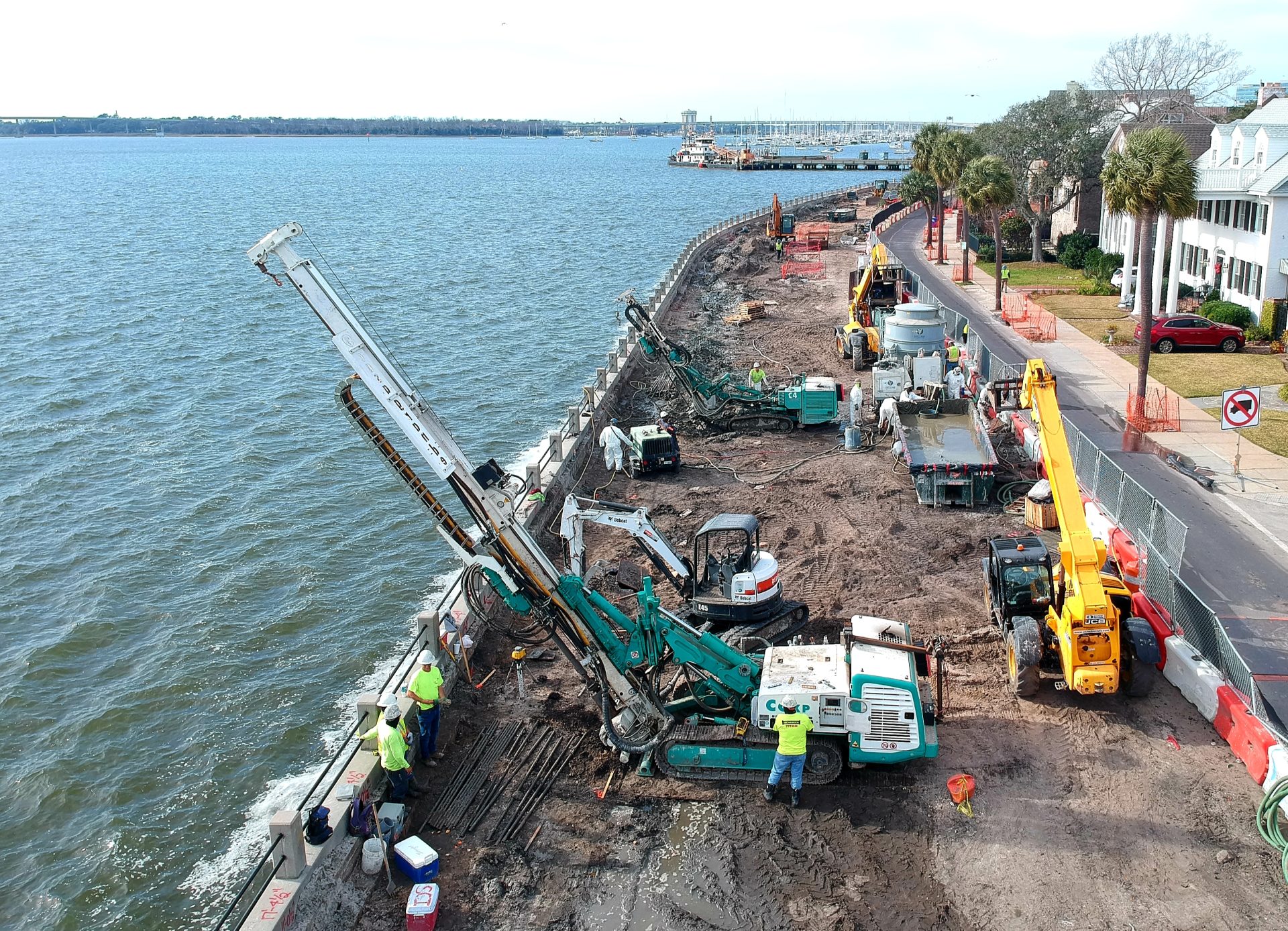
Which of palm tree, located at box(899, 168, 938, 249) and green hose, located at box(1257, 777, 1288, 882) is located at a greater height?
palm tree, located at box(899, 168, 938, 249)

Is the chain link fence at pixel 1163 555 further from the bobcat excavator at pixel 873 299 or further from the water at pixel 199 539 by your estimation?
the bobcat excavator at pixel 873 299

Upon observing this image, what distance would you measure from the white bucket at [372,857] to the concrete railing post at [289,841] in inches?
41.9

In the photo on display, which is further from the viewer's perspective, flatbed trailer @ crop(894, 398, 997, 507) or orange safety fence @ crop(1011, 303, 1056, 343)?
orange safety fence @ crop(1011, 303, 1056, 343)

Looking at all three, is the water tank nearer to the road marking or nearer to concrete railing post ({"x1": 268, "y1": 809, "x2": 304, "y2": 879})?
the road marking

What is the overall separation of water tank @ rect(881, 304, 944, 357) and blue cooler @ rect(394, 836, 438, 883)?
25.5 meters

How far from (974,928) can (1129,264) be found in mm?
38164

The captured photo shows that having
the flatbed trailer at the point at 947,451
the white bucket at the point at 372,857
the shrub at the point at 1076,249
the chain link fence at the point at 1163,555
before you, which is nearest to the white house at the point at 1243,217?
the shrub at the point at 1076,249

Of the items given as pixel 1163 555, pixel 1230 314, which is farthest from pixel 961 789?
pixel 1230 314

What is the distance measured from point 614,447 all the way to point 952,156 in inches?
1555

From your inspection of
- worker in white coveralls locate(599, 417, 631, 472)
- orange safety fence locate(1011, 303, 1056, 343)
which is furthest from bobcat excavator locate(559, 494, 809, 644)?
orange safety fence locate(1011, 303, 1056, 343)

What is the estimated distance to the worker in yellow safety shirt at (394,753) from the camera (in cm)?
1370

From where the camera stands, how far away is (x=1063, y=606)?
54.4ft

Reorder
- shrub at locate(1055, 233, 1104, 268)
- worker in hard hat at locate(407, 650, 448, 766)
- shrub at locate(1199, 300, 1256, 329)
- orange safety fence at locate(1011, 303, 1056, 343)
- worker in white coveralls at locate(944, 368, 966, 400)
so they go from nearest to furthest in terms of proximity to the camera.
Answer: worker in hard hat at locate(407, 650, 448, 766) → worker in white coveralls at locate(944, 368, 966, 400) → shrub at locate(1199, 300, 1256, 329) → orange safety fence at locate(1011, 303, 1056, 343) → shrub at locate(1055, 233, 1104, 268)

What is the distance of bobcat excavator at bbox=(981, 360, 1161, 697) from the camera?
15.8m
